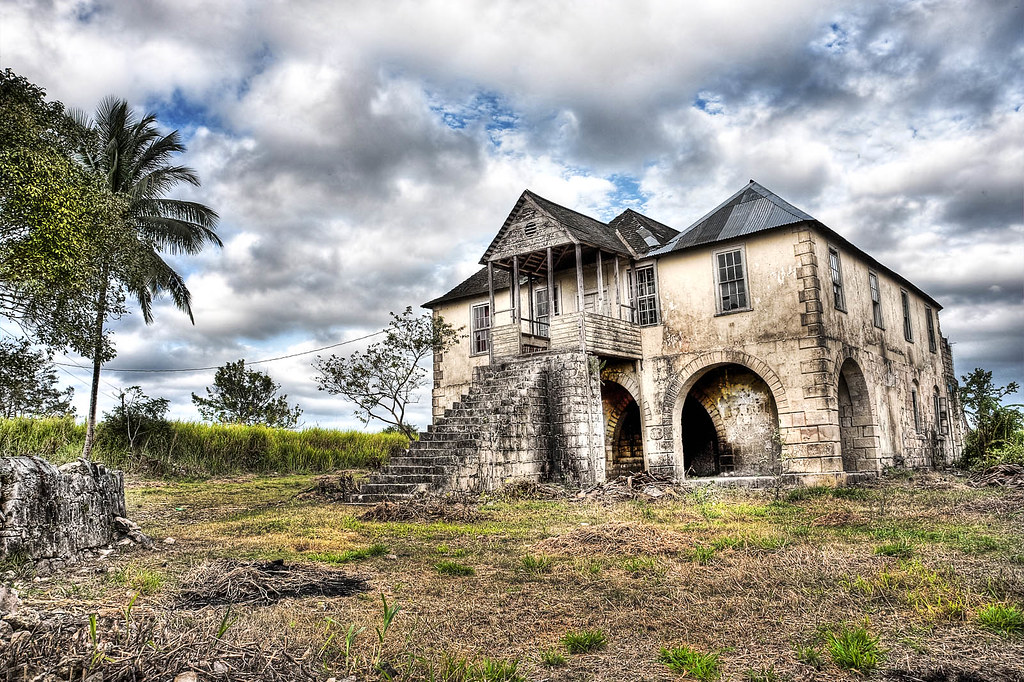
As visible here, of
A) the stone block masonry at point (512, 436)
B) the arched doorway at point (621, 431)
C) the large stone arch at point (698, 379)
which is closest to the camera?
the stone block masonry at point (512, 436)

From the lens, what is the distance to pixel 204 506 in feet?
44.4

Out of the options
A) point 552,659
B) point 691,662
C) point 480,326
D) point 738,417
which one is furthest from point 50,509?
point 480,326

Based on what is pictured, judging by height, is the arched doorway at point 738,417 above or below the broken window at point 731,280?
below

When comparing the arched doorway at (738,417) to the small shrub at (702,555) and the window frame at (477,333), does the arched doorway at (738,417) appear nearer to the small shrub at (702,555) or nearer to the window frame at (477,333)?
the window frame at (477,333)

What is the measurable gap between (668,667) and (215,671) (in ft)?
8.45

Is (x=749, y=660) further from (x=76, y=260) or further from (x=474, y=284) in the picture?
(x=474, y=284)

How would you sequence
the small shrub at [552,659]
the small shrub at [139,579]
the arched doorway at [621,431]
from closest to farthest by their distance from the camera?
1. the small shrub at [552,659]
2. the small shrub at [139,579]
3. the arched doorway at [621,431]

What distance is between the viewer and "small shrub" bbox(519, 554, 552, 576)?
6.87 m

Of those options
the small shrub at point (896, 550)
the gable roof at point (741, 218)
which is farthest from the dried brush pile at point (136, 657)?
the gable roof at point (741, 218)

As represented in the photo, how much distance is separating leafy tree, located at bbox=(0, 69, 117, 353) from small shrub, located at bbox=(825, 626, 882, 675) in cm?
1231

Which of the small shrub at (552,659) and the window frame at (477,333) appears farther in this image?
the window frame at (477,333)

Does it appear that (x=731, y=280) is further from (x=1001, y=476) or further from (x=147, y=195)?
(x=147, y=195)

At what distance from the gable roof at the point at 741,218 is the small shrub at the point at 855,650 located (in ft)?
42.9

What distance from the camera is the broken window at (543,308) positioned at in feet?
65.0
